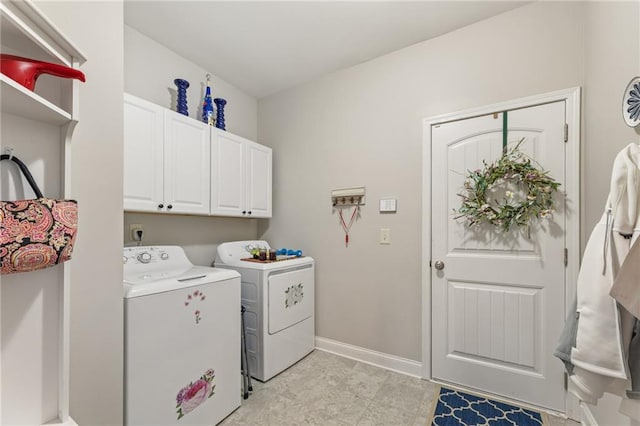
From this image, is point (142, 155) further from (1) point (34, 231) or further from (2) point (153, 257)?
(1) point (34, 231)

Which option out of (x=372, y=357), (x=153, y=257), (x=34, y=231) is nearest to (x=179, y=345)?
(x=153, y=257)

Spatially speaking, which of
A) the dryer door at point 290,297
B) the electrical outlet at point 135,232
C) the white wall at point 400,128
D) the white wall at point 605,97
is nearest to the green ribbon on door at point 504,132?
the white wall at point 400,128

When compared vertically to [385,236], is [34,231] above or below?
above

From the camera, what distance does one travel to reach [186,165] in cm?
221

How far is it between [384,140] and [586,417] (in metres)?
2.24

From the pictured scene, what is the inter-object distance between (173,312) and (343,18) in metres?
2.24

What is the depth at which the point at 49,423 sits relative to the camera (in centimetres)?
91

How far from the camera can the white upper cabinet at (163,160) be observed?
187 centimetres

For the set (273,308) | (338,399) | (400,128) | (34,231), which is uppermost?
(400,128)

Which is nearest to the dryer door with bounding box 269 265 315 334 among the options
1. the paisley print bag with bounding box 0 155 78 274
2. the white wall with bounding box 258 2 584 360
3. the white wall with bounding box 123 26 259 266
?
the white wall with bounding box 258 2 584 360

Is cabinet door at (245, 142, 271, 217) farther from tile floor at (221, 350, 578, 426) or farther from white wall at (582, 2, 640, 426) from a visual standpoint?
white wall at (582, 2, 640, 426)

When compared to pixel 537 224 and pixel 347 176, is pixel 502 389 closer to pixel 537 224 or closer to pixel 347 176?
pixel 537 224

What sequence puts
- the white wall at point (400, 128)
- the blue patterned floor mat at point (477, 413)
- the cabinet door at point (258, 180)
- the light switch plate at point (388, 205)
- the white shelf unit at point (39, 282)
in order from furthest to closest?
1. the cabinet door at point (258, 180)
2. the light switch plate at point (388, 205)
3. the blue patterned floor mat at point (477, 413)
4. the white wall at point (400, 128)
5. the white shelf unit at point (39, 282)

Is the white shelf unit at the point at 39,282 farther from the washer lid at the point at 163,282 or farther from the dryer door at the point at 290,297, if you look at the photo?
the dryer door at the point at 290,297
